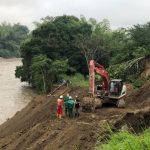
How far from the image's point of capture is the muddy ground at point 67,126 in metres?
16.4

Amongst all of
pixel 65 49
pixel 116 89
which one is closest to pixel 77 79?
pixel 65 49

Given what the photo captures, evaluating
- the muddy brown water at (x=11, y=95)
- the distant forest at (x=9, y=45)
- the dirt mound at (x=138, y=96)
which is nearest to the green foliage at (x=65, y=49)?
the muddy brown water at (x=11, y=95)

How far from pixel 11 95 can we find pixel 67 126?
127ft

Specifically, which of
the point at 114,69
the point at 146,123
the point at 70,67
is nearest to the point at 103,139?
the point at 146,123

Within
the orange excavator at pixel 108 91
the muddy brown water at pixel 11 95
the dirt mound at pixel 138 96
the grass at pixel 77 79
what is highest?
the orange excavator at pixel 108 91

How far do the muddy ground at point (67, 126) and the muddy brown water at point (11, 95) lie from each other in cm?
1204

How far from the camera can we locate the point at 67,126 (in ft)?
70.2

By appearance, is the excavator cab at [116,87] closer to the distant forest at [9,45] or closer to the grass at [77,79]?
the grass at [77,79]

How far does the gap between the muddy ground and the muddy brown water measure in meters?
12.0

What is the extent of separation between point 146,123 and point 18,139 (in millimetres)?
8436

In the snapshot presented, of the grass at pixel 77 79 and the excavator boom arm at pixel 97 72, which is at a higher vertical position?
the excavator boom arm at pixel 97 72

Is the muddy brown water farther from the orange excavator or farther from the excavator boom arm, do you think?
the excavator boom arm

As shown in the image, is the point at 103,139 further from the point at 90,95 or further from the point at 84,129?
the point at 90,95

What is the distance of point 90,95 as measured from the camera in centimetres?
2522
